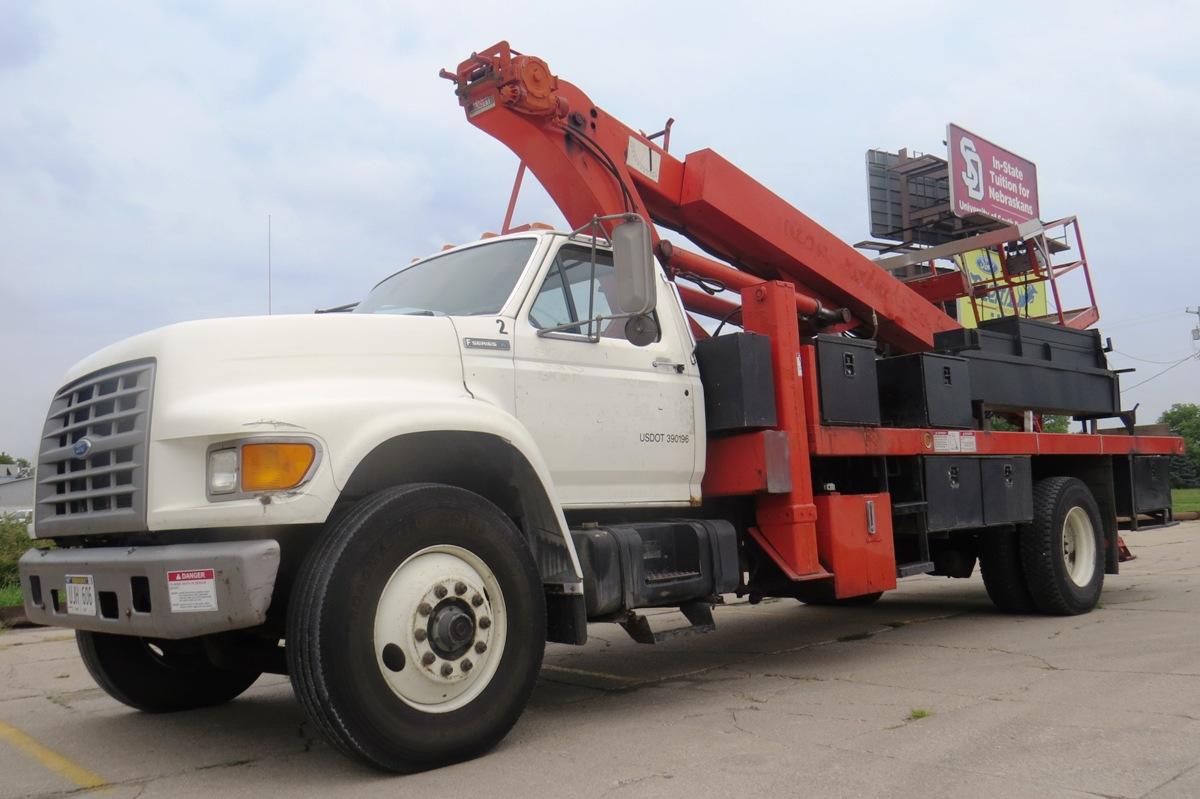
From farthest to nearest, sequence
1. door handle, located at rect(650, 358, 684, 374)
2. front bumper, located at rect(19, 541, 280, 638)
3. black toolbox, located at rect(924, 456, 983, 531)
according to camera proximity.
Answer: black toolbox, located at rect(924, 456, 983, 531), door handle, located at rect(650, 358, 684, 374), front bumper, located at rect(19, 541, 280, 638)

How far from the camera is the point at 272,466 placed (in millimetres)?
3840

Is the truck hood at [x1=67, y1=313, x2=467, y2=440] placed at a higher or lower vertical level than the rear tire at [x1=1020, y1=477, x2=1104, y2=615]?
higher

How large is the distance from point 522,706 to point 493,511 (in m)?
0.82

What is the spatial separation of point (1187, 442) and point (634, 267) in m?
82.0

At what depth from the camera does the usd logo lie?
3278 centimetres

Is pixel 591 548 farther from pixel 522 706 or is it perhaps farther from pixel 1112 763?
pixel 1112 763

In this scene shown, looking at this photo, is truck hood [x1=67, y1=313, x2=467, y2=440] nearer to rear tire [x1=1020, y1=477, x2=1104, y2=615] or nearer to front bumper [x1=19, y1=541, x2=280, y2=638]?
front bumper [x1=19, y1=541, x2=280, y2=638]

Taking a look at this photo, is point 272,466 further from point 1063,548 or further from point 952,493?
point 1063,548

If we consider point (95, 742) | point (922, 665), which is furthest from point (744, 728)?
point (95, 742)

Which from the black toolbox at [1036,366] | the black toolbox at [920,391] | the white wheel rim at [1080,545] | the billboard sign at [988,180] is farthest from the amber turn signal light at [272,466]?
the billboard sign at [988,180]

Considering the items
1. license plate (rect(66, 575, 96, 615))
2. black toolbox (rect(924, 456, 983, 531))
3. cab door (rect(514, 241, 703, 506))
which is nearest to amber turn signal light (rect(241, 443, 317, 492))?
license plate (rect(66, 575, 96, 615))

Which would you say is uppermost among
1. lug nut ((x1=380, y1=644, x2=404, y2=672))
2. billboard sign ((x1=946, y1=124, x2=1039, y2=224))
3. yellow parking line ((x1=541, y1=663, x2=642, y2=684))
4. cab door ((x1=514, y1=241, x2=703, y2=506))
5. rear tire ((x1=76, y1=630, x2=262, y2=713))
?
billboard sign ((x1=946, y1=124, x2=1039, y2=224))

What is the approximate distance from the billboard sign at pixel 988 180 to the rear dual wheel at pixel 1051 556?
2533 centimetres

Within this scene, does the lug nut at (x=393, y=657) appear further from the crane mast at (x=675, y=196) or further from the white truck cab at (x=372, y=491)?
the crane mast at (x=675, y=196)
